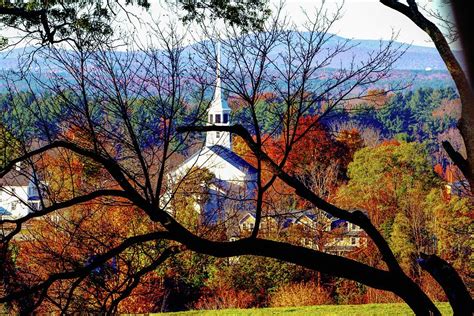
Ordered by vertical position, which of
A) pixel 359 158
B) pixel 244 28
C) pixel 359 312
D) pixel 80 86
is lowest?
pixel 359 312

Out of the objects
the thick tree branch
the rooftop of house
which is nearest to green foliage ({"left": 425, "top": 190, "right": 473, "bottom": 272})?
the rooftop of house

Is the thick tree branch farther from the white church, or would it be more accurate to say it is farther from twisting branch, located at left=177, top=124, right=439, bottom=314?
the white church

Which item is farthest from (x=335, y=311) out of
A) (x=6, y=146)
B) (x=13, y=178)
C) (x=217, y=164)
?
(x=6, y=146)

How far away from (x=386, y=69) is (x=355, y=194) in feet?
79.5

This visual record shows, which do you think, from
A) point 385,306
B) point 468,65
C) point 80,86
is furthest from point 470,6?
point 385,306

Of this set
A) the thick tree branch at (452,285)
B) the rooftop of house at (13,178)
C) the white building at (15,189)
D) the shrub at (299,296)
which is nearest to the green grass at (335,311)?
the shrub at (299,296)

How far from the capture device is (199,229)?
38.4 ft

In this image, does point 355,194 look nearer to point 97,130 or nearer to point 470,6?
point 97,130

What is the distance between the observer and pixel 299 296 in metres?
23.5

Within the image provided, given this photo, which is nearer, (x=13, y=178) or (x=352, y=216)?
(x=352, y=216)

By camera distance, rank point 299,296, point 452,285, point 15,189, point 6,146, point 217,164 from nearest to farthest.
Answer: point 452,285 < point 6,146 < point 217,164 < point 15,189 < point 299,296

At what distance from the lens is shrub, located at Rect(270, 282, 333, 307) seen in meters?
23.4

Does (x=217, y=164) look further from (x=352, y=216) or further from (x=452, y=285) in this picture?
(x=452, y=285)

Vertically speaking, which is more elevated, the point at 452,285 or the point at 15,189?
the point at 15,189
